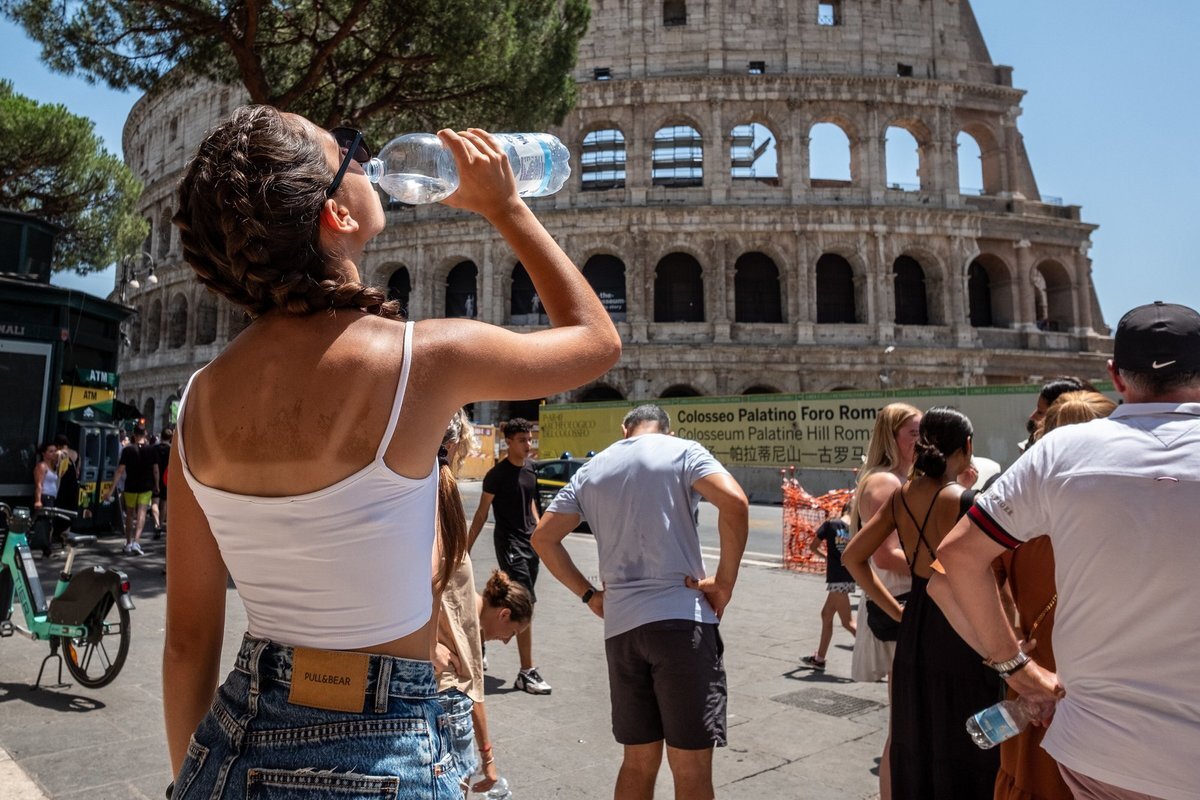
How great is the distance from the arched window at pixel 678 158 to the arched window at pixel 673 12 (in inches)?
188

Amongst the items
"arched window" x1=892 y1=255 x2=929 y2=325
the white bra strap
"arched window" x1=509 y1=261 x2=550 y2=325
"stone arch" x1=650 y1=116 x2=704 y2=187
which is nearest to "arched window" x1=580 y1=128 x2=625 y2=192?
"stone arch" x1=650 y1=116 x2=704 y2=187

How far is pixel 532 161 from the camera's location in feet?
6.82

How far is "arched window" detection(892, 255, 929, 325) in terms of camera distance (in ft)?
106

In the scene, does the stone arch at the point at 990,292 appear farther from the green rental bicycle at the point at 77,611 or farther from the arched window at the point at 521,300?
the green rental bicycle at the point at 77,611

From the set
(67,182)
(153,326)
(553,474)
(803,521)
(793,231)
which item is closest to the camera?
(803,521)

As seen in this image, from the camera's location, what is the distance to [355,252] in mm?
1281

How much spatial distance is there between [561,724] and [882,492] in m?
2.27

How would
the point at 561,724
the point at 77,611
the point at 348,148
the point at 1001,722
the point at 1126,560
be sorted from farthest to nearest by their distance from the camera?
the point at 77,611 → the point at 561,724 → the point at 1001,722 → the point at 1126,560 → the point at 348,148

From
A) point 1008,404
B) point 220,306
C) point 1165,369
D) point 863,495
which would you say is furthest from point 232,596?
point 220,306

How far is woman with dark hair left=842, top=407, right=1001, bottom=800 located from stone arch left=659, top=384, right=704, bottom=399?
26219 mm

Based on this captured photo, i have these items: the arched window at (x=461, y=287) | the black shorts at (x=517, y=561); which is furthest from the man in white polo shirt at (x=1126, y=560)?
the arched window at (x=461, y=287)

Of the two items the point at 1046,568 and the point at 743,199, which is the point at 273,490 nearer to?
the point at 1046,568

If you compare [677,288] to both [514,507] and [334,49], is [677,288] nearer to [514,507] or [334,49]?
[334,49]

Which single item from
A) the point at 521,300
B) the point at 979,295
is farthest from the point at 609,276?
the point at 979,295
